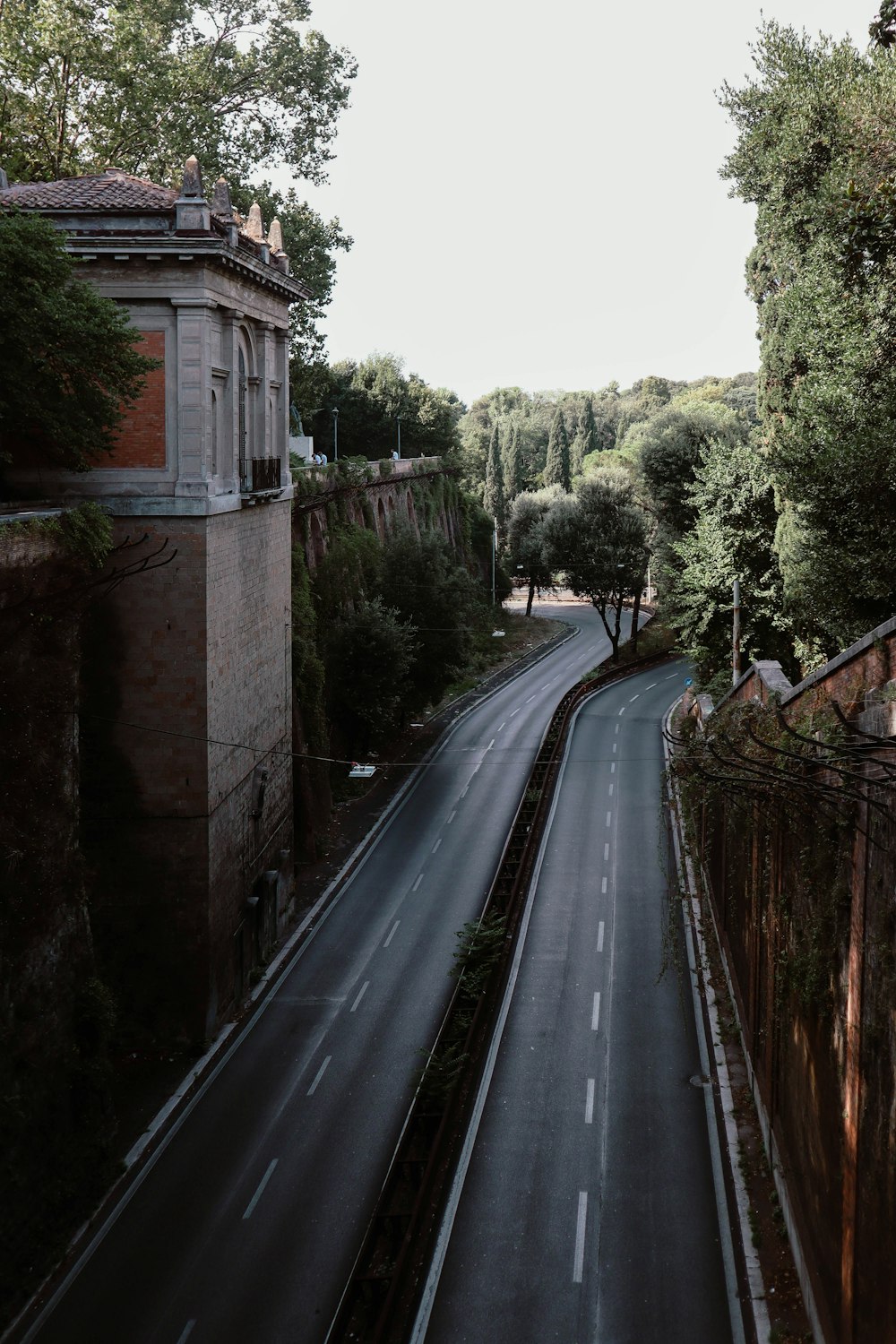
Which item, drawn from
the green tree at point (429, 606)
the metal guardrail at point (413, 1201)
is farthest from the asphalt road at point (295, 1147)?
the green tree at point (429, 606)

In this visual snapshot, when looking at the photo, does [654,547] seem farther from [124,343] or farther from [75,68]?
[124,343]

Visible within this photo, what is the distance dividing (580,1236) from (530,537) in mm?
56115

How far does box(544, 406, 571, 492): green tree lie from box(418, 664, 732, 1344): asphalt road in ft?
257

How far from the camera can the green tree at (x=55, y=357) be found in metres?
17.8

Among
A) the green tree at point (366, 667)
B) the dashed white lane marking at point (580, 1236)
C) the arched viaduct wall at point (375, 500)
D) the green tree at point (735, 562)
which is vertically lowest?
the dashed white lane marking at point (580, 1236)

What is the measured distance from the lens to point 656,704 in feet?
169

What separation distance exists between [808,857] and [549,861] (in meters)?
19.7

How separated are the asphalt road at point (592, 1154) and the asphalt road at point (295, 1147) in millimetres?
1786

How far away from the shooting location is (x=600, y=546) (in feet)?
199

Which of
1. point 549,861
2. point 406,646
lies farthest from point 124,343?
point 406,646

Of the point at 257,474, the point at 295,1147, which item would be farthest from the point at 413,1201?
the point at 257,474

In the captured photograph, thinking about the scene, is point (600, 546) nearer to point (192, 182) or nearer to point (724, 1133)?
point (192, 182)

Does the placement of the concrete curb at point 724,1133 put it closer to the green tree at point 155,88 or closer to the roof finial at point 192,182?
the roof finial at point 192,182

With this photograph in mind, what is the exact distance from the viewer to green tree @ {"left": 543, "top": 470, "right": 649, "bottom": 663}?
198 feet
